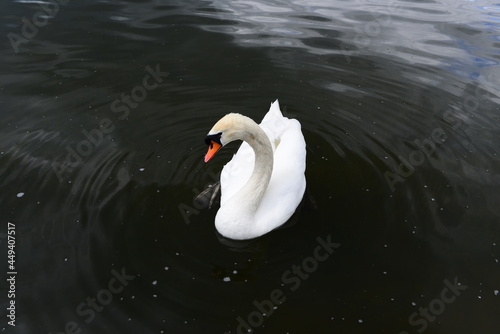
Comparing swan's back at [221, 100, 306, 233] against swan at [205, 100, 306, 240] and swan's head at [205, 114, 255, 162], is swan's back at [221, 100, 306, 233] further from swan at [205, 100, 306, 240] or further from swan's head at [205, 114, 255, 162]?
swan's head at [205, 114, 255, 162]

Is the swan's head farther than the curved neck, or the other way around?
the curved neck

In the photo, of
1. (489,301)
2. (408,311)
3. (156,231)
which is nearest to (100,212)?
(156,231)

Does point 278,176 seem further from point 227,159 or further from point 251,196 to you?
point 227,159

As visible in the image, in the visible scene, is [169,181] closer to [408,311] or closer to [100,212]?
[100,212]

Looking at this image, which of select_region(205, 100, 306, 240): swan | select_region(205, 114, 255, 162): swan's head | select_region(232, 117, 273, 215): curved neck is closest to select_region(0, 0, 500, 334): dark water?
select_region(205, 100, 306, 240): swan

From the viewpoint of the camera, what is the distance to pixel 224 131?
4.60 metres

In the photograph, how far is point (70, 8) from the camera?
10.8 metres

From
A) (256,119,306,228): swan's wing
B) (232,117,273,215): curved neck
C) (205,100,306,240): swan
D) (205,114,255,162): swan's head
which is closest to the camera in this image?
(205,114,255,162): swan's head

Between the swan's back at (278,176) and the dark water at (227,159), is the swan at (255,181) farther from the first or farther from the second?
the dark water at (227,159)

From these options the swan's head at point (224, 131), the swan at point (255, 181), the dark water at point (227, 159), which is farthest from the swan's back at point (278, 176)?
the swan's head at point (224, 131)

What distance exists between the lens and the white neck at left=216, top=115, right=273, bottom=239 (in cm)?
499

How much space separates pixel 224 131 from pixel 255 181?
81 cm

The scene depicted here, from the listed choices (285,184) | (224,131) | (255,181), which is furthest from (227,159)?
(224,131)

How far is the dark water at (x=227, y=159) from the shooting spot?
457 cm
